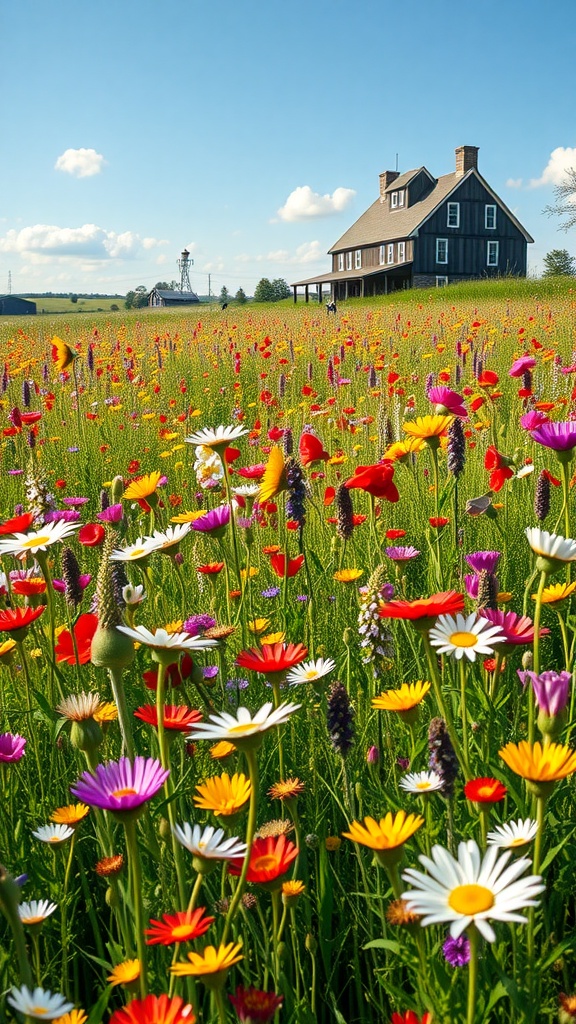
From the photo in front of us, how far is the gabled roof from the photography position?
34.5 meters

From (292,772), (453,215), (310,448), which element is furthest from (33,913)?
(453,215)

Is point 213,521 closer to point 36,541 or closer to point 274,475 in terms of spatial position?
point 274,475

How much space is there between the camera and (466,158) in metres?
34.9

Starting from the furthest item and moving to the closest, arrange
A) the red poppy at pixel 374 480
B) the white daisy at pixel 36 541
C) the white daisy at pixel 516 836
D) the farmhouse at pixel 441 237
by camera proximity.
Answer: the farmhouse at pixel 441 237
the red poppy at pixel 374 480
the white daisy at pixel 36 541
the white daisy at pixel 516 836

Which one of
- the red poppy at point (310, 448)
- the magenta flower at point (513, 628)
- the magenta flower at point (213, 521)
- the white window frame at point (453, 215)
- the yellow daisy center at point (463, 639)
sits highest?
the white window frame at point (453, 215)

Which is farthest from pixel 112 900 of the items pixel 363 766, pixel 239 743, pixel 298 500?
pixel 298 500

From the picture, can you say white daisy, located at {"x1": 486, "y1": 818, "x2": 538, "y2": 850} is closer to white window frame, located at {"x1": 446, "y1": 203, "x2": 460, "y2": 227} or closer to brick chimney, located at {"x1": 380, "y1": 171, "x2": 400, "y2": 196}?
white window frame, located at {"x1": 446, "y1": 203, "x2": 460, "y2": 227}

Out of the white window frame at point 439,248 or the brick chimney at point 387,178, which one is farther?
the brick chimney at point 387,178

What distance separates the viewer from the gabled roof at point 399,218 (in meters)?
34.5

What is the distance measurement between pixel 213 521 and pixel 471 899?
0.99m

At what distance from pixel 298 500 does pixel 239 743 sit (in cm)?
99

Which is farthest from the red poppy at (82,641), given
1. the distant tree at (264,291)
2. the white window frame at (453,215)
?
the distant tree at (264,291)

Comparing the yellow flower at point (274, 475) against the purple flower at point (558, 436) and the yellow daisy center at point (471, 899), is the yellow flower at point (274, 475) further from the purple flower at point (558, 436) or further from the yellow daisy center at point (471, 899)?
the yellow daisy center at point (471, 899)

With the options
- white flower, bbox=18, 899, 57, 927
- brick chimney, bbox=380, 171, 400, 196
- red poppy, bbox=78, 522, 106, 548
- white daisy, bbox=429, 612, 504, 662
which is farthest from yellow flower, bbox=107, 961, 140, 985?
brick chimney, bbox=380, 171, 400, 196
